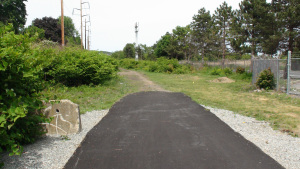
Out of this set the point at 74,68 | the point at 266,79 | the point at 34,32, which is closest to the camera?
the point at 74,68

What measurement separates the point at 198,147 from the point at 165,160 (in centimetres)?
103

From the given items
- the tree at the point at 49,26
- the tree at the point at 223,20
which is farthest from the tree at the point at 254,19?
the tree at the point at 49,26

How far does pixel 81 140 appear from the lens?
5727 millimetres

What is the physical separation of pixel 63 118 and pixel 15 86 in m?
2.11

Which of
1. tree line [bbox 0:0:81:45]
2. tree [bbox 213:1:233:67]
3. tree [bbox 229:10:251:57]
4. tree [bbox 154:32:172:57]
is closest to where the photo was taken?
tree [bbox 229:10:251:57]

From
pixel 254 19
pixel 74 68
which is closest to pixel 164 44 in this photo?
pixel 254 19

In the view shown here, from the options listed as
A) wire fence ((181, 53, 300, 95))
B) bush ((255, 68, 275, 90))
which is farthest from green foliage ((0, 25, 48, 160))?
bush ((255, 68, 275, 90))

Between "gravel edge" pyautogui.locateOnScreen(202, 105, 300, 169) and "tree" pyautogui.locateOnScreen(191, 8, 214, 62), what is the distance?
35.6 metres

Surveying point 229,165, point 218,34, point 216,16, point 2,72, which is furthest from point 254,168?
point 218,34

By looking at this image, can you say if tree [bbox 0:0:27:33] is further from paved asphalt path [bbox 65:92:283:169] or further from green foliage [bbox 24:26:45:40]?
paved asphalt path [bbox 65:92:283:169]

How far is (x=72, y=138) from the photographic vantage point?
5.86 metres

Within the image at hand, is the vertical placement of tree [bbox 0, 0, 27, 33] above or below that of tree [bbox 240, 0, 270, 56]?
above

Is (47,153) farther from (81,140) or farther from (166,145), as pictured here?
(166,145)

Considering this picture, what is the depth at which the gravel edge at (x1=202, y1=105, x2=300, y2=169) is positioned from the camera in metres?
4.79
